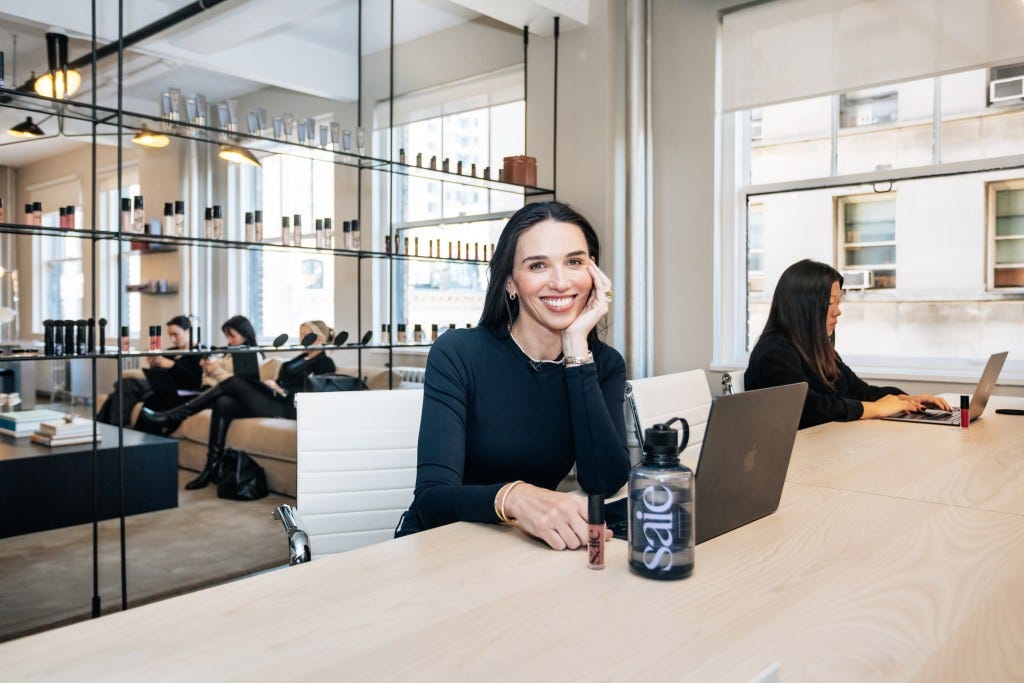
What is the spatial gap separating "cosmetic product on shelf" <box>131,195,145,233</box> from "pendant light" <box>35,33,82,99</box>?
0.50 m

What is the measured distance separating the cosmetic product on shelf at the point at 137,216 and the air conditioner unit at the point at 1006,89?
13.0 ft

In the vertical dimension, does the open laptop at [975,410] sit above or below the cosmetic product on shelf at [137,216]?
below

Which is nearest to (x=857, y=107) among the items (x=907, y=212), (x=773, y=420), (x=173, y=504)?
(x=907, y=212)

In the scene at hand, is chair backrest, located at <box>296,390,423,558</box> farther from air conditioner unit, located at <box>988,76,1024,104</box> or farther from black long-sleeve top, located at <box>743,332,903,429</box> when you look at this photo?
air conditioner unit, located at <box>988,76,1024,104</box>

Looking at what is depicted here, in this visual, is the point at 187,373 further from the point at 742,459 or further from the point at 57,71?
the point at 742,459

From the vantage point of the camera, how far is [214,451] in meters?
4.88

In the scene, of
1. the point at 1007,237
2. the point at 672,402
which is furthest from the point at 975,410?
the point at 1007,237

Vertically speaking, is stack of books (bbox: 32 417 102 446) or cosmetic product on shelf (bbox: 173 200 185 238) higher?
cosmetic product on shelf (bbox: 173 200 185 238)

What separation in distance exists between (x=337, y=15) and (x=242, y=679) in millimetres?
5648

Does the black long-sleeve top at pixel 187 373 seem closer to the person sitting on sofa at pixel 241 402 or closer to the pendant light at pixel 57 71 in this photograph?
the person sitting on sofa at pixel 241 402

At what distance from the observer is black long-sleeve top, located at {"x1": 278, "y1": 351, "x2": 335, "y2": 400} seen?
17.3ft

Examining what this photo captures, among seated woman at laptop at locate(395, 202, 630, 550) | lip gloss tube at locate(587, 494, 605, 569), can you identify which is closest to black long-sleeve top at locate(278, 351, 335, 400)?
seated woman at laptop at locate(395, 202, 630, 550)

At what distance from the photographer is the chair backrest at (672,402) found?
6.48ft

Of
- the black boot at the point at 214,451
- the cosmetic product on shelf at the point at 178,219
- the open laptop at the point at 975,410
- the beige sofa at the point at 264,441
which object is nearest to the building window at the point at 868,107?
the open laptop at the point at 975,410
